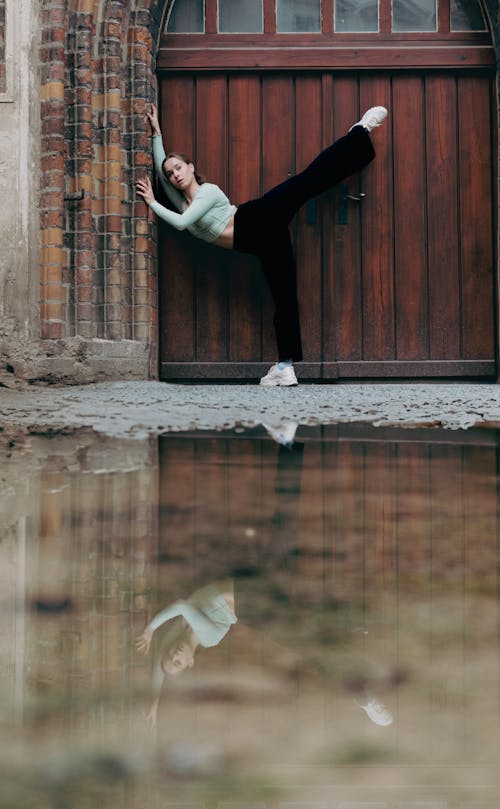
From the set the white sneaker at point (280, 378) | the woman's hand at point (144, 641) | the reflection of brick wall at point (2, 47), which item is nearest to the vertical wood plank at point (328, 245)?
the white sneaker at point (280, 378)

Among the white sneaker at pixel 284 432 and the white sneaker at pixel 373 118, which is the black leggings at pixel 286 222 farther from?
the white sneaker at pixel 284 432

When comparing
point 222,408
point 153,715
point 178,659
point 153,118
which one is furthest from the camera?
point 153,118

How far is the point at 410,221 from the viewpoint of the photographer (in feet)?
16.8

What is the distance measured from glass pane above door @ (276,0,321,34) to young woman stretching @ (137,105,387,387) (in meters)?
0.67

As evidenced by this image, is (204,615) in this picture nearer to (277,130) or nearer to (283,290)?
(283,290)

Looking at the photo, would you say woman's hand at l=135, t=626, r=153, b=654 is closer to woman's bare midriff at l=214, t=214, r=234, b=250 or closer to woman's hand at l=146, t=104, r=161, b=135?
woman's bare midriff at l=214, t=214, r=234, b=250

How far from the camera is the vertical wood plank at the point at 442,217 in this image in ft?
16.7

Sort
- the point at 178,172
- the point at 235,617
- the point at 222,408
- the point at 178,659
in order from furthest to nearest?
the point at 178,172
the point at 222,408
the point at 235,617
the point at 178,659

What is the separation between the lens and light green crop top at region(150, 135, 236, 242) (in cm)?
465

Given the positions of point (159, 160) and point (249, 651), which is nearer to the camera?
point (249, 651)

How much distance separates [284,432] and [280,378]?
1.95 meters

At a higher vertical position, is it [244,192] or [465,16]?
[465,16]

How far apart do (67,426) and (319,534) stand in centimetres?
165

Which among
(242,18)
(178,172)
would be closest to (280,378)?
(178,172)
